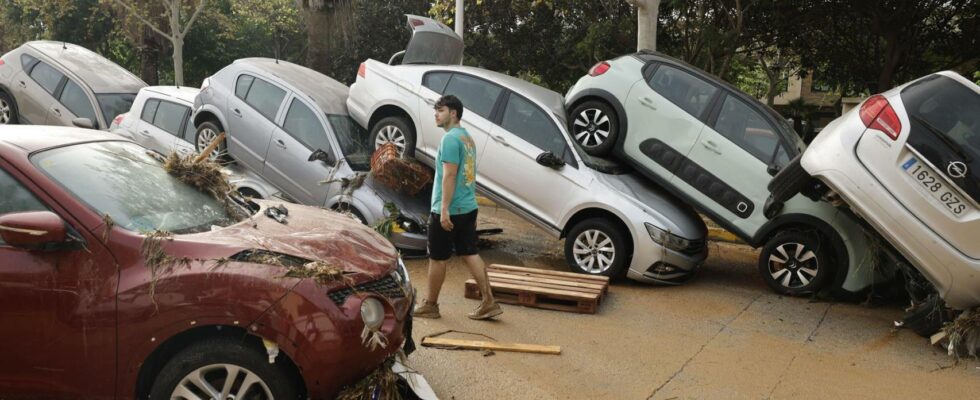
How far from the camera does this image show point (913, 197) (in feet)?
20.2

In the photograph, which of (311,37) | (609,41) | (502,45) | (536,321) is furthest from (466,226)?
(502,45)

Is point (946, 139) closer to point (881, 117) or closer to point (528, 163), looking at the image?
point (881, 117)

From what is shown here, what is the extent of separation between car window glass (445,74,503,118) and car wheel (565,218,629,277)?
1618mm

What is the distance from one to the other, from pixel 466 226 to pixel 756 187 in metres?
3.34

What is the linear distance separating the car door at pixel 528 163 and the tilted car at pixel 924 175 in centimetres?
248

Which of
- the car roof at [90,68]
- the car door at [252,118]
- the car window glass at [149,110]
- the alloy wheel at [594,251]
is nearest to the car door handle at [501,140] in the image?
the alloy wheel at [594,251]

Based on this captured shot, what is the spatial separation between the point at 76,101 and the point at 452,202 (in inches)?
315

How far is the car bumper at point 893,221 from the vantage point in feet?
19.7

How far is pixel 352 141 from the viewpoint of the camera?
9055mm

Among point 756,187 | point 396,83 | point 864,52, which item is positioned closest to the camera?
point 756,187

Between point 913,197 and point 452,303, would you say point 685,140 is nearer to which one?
point 913,197

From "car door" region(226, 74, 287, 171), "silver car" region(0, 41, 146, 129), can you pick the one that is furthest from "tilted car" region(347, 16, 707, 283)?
"silver car" region(0, 41, 146, 129)

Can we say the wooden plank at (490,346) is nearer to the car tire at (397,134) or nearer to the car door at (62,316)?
the car door at (62,316)

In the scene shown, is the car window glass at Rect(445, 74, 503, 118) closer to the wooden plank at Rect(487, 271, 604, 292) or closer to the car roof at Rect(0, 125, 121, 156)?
the wooden plank at Rect(487, 271, 604, 292)
